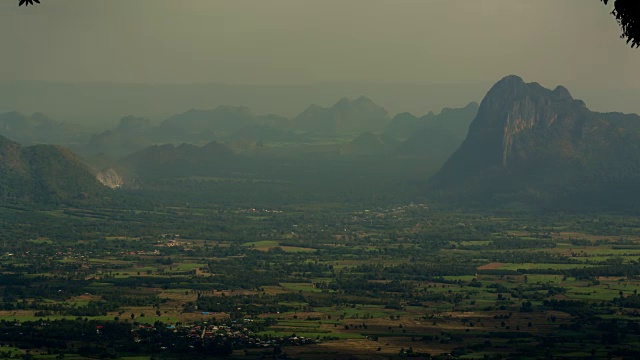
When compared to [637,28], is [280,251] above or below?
below

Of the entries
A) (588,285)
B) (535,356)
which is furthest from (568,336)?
(588,285)

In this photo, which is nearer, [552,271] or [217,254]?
[552,271]

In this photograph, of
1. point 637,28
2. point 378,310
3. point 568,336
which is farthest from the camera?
point 378,310

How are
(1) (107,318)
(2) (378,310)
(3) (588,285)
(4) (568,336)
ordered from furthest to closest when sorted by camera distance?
(3) (588,285) < (2) (378,310) < (1) (107,318) < (4) (568,336)

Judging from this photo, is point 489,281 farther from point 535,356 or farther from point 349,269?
point 535,356

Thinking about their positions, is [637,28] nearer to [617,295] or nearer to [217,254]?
[617,295]

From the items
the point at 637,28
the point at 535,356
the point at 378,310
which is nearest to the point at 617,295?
the point at 378,310
